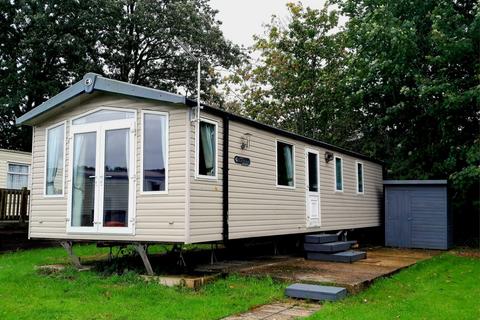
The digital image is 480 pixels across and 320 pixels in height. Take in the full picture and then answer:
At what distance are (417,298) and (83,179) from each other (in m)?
5.23

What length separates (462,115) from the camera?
13953 millimetres

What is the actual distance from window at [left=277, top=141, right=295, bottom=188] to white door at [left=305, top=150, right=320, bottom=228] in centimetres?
62

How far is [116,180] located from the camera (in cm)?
732

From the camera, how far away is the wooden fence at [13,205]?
11.7m

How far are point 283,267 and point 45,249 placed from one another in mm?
6831

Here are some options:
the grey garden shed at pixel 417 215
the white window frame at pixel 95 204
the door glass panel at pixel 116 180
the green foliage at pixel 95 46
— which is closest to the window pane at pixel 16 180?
the green foliage at pixel 95 46

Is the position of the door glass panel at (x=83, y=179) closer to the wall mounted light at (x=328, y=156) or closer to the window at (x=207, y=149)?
the window at (x=207, y=149)

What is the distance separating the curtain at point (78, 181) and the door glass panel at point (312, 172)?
4869mm

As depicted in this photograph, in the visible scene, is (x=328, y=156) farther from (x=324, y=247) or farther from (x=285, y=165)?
(x=324, y=247)

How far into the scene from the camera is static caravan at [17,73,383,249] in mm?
6863

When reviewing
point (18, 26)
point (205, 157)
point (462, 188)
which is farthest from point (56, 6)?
point (462, 188)

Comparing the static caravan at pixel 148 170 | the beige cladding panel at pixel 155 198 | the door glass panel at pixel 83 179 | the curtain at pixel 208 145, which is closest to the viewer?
the beige cladding panel at pixel 155 198

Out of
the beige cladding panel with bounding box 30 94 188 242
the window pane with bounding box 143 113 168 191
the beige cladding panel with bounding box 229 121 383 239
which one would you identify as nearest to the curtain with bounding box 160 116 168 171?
the window pane with bounding box 143 113 168 191

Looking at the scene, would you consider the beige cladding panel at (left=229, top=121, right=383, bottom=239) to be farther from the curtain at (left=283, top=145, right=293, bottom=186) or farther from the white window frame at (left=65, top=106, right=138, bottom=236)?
the white window frame at (left=65, top=106, right=138, bottom=236)
